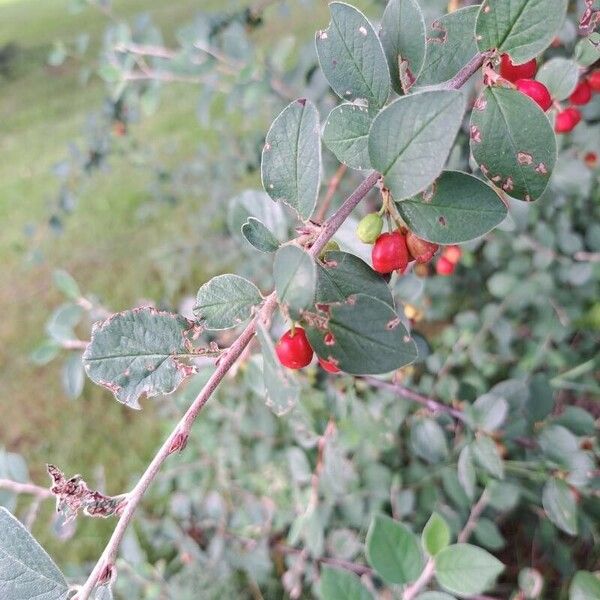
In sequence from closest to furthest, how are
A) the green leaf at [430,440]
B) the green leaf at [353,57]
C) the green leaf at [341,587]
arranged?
the green leaf at [353,57] < the green leaf at [341,587] < the green leaf at [430,440]

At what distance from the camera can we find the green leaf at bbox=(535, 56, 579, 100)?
0.72 metres

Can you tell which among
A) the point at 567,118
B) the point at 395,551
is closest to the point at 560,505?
the point at 395,551

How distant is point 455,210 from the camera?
1.69 ft

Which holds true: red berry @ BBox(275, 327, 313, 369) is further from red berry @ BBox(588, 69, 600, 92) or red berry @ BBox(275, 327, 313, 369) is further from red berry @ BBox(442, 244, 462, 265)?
red berry @ BBox(442, 244, 462, 265)

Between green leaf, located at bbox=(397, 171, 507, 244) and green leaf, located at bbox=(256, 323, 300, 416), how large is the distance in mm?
163

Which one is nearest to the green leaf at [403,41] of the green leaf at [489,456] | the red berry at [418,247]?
the red berry at [418,247]

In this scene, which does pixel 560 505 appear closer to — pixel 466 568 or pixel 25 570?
pixel 466 568

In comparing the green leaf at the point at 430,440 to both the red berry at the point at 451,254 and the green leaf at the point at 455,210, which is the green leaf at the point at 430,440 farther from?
the green leaf at the point at 455,210

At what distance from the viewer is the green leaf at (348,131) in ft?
1.83

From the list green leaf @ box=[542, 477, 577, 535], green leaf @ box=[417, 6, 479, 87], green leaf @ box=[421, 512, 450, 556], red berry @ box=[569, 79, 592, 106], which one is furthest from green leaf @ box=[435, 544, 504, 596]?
red berry @ box=[569, 79, 592, 106]

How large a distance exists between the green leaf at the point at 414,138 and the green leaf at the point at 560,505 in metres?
0.66

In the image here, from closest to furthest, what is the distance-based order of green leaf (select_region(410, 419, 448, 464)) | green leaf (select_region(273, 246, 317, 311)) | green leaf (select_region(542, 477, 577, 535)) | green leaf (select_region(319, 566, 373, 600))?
green leaf (select_region(273, 246, 317, 311)) < green leaf (select_region(319, 566, 373, 600)) < green leaf (select_region(542, 477, 577, 535)) < green leaf (select_region(410, 419, 448, 464))

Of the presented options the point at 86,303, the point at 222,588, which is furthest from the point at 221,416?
the point at 86,303

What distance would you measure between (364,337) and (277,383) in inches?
3.5
